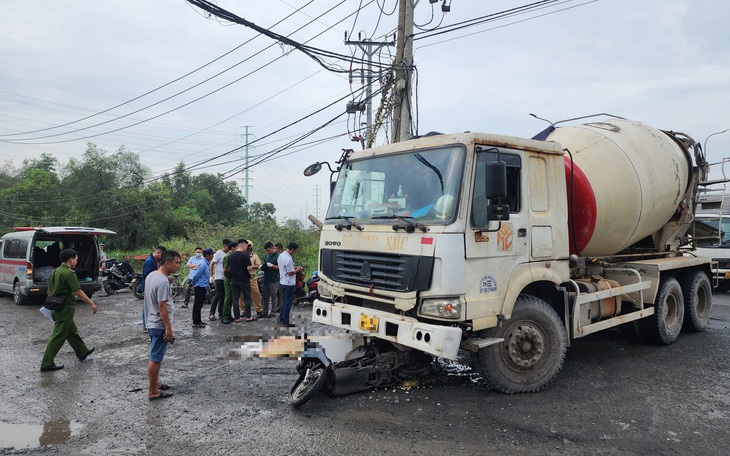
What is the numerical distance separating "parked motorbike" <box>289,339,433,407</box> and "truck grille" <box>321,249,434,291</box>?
77 centimetres

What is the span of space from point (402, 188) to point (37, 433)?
4105mm

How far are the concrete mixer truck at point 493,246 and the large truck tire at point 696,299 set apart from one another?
4.04ft

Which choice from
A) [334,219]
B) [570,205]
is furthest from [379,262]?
[570,205]

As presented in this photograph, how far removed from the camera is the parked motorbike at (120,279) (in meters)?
13.4

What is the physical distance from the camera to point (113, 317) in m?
10.3

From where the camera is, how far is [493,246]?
472 cm

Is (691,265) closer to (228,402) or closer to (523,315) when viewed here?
(523,315)

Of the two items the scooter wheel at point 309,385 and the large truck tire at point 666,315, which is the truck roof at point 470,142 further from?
the large truck tire at point 666,315

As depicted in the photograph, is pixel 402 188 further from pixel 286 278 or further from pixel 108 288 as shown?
pixel 108 288

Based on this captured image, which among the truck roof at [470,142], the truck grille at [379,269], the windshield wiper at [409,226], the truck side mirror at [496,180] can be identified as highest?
the truck roof at [470,142]

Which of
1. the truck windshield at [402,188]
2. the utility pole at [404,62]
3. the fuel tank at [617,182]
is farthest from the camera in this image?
the utility pole at [404,62]

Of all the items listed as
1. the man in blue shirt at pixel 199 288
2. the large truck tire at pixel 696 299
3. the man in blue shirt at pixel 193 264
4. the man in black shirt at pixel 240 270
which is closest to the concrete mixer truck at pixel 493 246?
the large truck tire at pixel 696 299

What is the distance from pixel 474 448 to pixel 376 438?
0.81 metres

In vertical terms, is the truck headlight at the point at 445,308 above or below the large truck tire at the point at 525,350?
above
